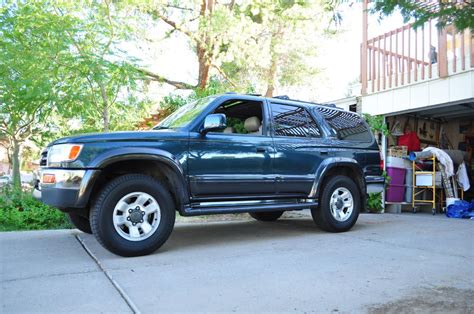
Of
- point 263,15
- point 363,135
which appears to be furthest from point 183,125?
point 263,15

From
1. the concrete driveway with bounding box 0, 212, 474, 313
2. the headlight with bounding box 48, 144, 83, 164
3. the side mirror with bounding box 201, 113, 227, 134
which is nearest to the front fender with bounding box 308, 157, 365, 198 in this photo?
the concrete driveway with bounding box 0, 212, 474, 313

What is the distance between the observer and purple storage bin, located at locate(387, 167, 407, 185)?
10.3 metres

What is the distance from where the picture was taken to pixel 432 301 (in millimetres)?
3145

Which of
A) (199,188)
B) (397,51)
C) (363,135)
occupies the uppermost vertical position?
(397,51)

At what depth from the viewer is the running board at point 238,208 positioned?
15.8 ft

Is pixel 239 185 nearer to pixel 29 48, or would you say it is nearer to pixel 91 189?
pixel 91 189

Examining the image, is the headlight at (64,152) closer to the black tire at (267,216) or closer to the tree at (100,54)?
the tree at (100,54)

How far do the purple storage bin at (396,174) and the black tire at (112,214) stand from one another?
726cm

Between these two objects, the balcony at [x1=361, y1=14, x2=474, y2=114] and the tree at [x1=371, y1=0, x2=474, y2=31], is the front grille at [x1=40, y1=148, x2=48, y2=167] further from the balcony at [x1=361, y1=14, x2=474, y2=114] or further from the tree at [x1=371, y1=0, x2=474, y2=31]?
the balcony at [x1=361, y1=14, x2=474, y2=114]

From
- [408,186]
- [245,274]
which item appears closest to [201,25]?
[408,186]

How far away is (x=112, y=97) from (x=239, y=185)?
5.02 metres

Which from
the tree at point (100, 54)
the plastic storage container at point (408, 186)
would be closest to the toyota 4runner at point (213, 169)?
the tree at point (100, 54)

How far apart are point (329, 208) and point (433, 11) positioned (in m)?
3.01

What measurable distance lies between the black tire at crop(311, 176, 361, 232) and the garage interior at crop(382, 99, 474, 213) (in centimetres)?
425
